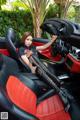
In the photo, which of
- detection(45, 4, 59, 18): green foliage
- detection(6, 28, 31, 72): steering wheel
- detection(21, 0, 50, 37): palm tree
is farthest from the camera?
detection(45, 4, 59, 18): green foliage

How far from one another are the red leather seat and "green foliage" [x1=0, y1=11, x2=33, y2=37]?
27.5 ft

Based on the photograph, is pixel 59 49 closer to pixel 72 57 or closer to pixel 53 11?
pixel 72 57

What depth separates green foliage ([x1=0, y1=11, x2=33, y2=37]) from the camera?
11.6m

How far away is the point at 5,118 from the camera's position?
2512mm

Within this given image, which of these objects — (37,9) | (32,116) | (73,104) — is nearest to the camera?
(32,116)

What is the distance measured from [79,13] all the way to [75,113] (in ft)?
37.3

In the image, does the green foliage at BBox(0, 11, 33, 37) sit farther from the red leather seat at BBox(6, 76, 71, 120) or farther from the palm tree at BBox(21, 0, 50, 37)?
the red leather seat at BBox(6, 76, 71, 120)

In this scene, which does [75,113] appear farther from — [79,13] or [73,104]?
[79,13]

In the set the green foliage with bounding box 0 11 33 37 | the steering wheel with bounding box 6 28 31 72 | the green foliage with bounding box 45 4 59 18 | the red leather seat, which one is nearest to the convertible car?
the red leather seat

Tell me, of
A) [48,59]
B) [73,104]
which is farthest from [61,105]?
[48,59]

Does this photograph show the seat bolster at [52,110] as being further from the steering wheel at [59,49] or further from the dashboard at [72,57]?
the steering wheel at [59,49]

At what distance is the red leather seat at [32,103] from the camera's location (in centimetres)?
267

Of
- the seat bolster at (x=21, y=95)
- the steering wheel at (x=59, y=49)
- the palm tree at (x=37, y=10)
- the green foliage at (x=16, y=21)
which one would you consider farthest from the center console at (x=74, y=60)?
the palm tree at (x=37, y=10)

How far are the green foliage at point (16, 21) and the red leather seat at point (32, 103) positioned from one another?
8.39 m
